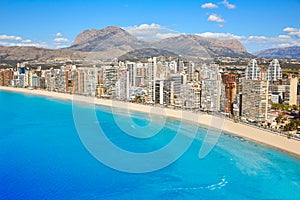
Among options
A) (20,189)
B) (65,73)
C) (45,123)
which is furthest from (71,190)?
(65,73)

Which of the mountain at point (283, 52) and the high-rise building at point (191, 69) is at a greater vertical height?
the mountain at point (283, 52)

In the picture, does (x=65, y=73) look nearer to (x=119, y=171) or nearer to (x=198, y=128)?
(x=198, y=128)

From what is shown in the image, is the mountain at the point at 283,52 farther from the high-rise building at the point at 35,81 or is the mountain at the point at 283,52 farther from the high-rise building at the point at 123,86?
the high-rise building at the point at 35,81

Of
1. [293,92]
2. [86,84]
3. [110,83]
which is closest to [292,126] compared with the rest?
[293,92]

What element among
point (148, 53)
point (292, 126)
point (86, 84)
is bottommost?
point (292, 126)

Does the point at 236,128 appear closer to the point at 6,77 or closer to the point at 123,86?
the point at 123,86

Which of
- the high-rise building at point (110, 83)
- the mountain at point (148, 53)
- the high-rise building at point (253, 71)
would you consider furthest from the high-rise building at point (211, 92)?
the mountain at point (148, 53)

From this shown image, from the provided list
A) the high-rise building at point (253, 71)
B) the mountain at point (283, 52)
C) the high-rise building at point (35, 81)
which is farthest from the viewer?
the mountain at point (283, 52)
